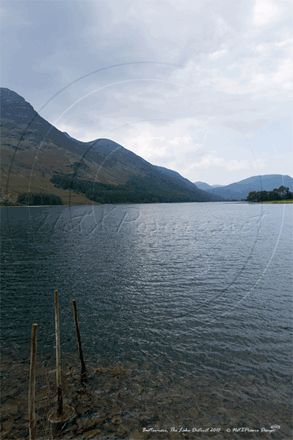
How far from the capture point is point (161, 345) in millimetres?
19219

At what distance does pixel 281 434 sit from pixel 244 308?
14.2 m

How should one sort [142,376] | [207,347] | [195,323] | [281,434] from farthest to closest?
[195,323], [207,347], [142,376], [281,434]

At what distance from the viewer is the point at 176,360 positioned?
1738 cm

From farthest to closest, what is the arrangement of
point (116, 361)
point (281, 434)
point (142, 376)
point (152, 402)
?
point (116, 361) < point (142, 376) < point (152, 402) < point (281, 434)

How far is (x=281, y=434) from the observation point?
12000mm

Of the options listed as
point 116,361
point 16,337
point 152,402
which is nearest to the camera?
point 152,402

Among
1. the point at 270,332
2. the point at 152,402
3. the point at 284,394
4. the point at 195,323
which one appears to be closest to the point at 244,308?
the point at 270,332

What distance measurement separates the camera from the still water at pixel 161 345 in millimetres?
12727

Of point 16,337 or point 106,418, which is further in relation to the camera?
point 16,337

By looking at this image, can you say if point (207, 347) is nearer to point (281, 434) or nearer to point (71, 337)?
point (281, 434)

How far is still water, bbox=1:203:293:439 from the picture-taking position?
41.8ft

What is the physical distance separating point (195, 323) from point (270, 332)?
21.9 feet

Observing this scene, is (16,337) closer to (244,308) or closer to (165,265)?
(244,308)

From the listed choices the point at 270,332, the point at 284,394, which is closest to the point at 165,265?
the point at 270,332
